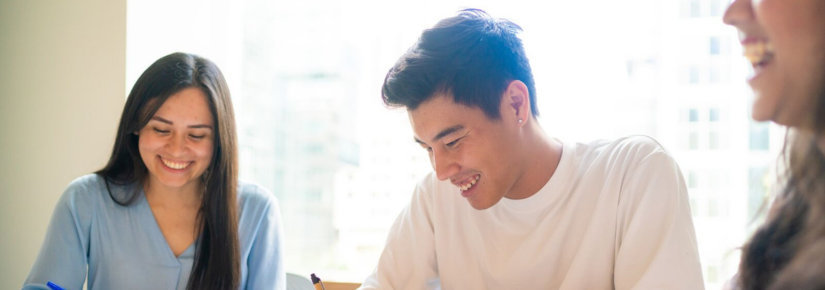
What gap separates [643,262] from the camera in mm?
1209

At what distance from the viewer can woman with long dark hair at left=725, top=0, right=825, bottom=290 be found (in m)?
0.49

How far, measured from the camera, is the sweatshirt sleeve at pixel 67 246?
1683mm

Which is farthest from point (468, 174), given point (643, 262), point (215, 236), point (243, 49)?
point (243, 49)

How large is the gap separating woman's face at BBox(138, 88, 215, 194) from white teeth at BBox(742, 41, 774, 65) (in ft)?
5.00

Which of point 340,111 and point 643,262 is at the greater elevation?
point 340,111

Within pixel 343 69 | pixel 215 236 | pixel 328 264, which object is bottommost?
pixel 328 264

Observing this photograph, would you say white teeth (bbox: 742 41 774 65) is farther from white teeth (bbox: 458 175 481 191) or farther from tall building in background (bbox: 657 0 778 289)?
tall building in background (bbox: 657 0 778 289)

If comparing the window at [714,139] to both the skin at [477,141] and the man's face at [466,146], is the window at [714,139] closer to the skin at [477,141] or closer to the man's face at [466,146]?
the skin at [477,141]

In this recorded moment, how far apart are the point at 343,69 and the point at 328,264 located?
79 centimetres

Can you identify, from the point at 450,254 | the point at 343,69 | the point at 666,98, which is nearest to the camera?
the point at 450,254

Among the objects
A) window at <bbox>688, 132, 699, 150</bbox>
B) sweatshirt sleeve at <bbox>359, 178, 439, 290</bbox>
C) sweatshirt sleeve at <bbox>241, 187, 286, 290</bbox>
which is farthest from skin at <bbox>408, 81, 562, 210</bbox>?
window at <bbox>688, 132, 699, 150</bbox>

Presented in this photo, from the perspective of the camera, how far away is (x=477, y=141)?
52.7 inches

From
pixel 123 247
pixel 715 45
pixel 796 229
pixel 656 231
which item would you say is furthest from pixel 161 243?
pixel 715 45

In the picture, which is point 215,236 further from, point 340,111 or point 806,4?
point 806,4
